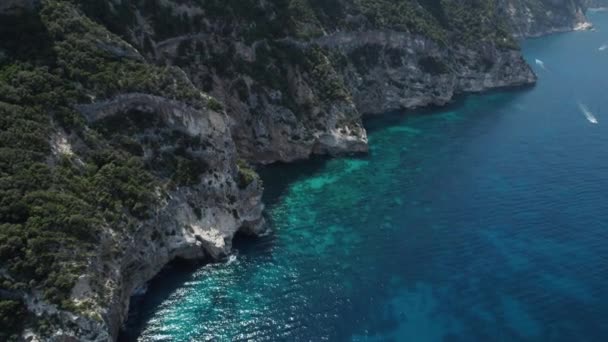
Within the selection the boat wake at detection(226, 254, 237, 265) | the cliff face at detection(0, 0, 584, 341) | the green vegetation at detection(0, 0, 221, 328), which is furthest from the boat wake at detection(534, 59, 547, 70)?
the boat wake at detection(226, 254, 237, 265)

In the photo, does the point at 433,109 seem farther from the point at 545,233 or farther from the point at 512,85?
the point at 545,233

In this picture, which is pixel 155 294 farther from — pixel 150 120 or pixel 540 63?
pixel 540 63

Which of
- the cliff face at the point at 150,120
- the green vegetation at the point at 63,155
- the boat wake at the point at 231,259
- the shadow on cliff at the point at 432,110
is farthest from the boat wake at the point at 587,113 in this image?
the boat wake at the point at 231,259

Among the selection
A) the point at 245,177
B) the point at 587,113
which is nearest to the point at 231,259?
the point at 245,177

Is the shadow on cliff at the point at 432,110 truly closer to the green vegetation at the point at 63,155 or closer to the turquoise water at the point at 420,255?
the turquoise water at the point at 420,255

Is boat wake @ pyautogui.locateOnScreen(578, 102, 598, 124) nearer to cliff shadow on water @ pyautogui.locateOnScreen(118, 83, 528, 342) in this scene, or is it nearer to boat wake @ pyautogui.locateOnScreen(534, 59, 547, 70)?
cliff shadow on water @ pyautogui.locateOnScreen(118, 83, 528, 342)
